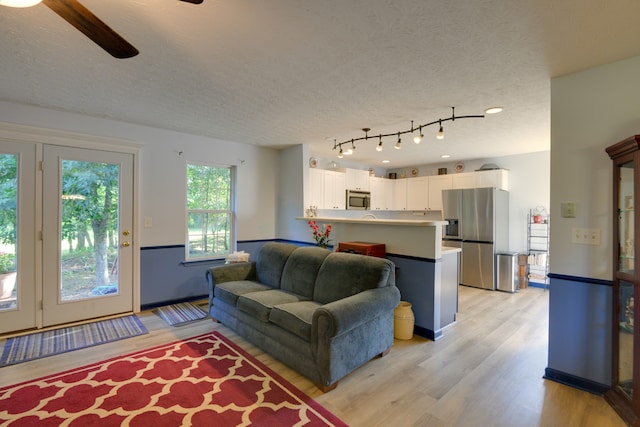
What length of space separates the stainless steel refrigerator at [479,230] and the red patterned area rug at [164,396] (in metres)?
4.20

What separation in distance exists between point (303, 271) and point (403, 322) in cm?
117

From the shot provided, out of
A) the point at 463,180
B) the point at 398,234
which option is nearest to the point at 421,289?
the point at 398,234

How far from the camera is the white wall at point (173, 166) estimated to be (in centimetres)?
334

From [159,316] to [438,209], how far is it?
5.26 metres

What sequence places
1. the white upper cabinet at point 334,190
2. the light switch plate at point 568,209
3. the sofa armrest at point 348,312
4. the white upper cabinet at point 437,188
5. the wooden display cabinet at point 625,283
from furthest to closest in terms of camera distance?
1. the white upper cabinet at point 437,188
2. the white upper cabinet at point 334,190
3. the light switch plate at point 568,209
4. the sofa armrest at point 348,312
5. the wooden display cabinet at point 625,283

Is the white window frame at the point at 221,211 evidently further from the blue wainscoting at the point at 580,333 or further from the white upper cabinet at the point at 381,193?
the blue wainscoting at the point at 580,333

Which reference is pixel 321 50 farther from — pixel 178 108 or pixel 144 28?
pixel 178 108

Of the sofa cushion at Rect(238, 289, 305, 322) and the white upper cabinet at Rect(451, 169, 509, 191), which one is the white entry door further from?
the white upper cabinet at Rect(451, 169, 509, 191)

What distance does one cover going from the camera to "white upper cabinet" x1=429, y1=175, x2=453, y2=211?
6.02m

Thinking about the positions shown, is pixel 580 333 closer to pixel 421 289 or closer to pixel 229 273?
pixel 421 289

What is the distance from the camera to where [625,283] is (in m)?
2.03

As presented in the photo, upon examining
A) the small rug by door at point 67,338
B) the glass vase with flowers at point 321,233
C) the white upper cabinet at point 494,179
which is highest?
the white upper cabinet at point 494,179

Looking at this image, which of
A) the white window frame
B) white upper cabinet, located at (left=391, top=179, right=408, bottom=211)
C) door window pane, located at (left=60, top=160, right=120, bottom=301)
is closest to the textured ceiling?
door window pane, located at (left=60, top=160, right=120, bottom=301)

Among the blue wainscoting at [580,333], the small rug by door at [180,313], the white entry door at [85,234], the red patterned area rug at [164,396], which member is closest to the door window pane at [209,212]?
the small rug by door at [180,313]
